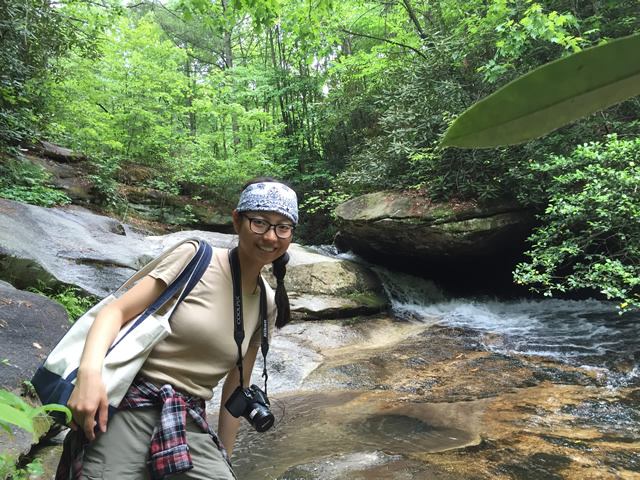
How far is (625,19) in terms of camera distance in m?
5.63

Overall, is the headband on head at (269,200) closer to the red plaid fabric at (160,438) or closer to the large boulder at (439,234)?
Answer: the red plaid fabric at (160,438)

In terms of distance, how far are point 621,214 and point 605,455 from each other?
299 centimetres

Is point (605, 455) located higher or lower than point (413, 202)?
lower

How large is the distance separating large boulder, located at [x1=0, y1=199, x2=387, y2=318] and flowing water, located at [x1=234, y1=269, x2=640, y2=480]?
4.51ft

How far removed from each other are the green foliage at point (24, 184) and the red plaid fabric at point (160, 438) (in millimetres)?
6824

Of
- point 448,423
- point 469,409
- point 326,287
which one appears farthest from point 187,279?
point 326,287

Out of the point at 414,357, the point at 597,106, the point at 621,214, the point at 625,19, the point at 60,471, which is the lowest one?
the point at 414,357

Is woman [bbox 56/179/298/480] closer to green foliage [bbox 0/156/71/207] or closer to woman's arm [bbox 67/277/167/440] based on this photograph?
woman's arm [bbox 67/277/167/440]

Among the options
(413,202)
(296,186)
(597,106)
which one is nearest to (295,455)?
(597,106)

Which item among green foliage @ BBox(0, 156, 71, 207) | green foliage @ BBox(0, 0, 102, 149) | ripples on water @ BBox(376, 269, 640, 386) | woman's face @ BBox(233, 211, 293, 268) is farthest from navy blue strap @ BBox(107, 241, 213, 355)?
green foliage @ BBox(0, 156, 71, 207)

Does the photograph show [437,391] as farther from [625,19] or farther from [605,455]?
[625,19]

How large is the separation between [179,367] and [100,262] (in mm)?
4774

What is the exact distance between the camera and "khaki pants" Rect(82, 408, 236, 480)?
1.21 m

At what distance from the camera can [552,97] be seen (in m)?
0.31
